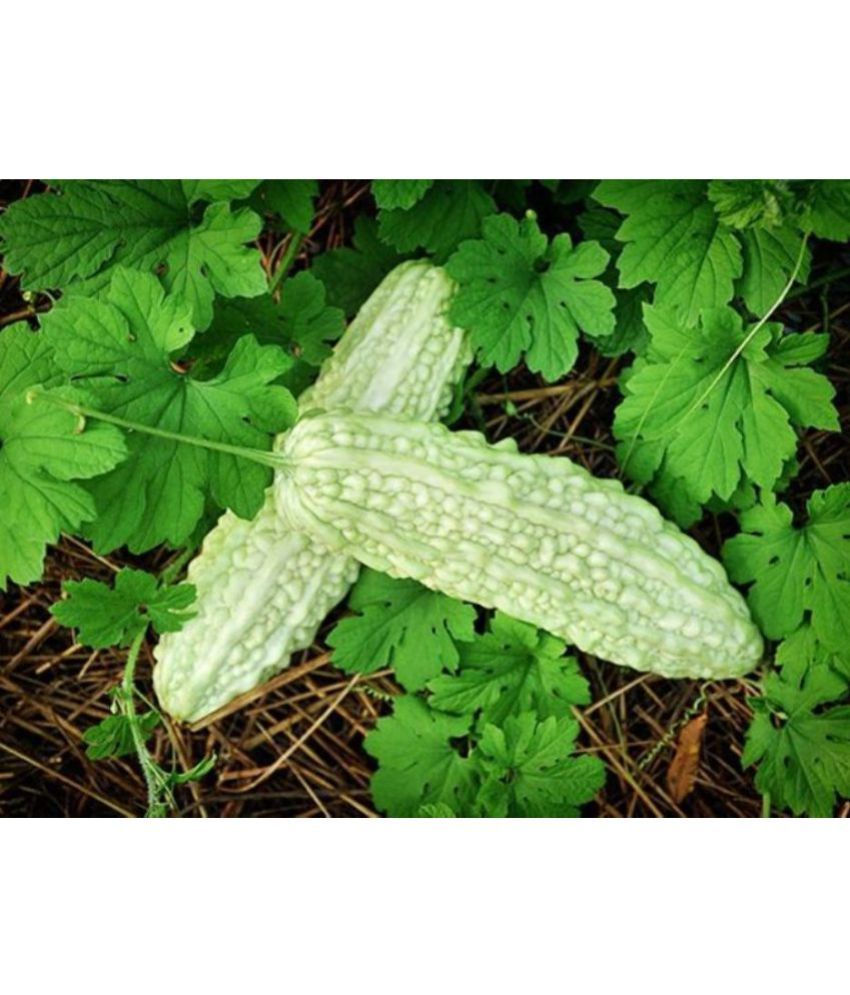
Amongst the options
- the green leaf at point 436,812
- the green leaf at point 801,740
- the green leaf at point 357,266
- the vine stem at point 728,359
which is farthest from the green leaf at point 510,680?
the green leaf at point 357,266

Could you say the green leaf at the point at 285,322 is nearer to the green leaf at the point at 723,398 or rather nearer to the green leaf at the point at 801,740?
the green leaf at the point at 723,398

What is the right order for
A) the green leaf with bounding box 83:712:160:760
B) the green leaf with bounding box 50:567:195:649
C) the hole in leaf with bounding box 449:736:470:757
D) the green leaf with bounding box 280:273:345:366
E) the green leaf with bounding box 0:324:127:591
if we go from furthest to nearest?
1. the hole in leaf with bounding box 449:736:470:757
2. the green leaf with bounding box 280:273:345:366
3. the green leaf with bounding box 83:712:160:760
4. the green leaf with bounding box 50:567:195:649
5. the green leaf with bounding box 0:324:127:591

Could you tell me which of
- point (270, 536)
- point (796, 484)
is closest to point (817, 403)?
point (796, 484)

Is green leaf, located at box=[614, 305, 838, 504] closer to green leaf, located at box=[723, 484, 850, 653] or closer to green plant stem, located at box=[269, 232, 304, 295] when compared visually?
green leaf, located at box=[723, 484, 850, 653]

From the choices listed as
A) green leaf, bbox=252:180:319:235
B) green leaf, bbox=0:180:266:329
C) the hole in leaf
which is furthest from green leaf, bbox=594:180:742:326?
the hole in leaf

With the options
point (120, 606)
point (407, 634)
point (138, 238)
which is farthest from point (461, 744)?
point (138, 238)

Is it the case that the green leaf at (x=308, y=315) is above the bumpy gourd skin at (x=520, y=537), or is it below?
above

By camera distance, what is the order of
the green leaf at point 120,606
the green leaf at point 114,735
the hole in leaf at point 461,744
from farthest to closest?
1. the hole in leaf at point 461,744
2. the green leaf at point 114,735
3. the green leaf at point 120,606

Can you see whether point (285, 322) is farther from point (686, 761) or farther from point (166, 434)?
point (686, 761)
